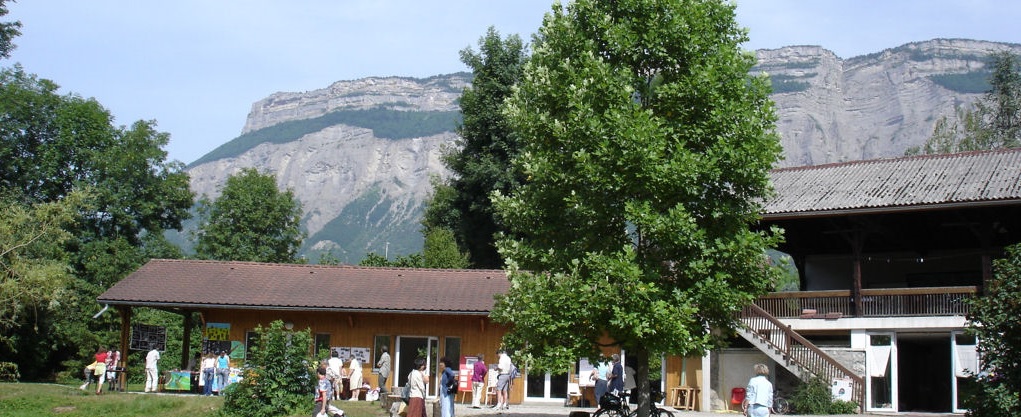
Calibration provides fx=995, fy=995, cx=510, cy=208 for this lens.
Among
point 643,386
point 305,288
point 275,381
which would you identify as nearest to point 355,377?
point 305,288

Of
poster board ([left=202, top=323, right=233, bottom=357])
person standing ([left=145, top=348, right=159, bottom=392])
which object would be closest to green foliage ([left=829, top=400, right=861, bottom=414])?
poster board ([left=202, top=323, right=233, bottom=357])

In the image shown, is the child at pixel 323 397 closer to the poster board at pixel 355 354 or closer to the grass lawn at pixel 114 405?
the grass lawn at pixel 114 405

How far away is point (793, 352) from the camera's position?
24328 mm

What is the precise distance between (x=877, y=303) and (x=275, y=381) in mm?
15465

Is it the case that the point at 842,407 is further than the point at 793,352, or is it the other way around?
the point at 793,352

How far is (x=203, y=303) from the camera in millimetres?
25625

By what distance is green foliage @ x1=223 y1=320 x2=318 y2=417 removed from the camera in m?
18.5

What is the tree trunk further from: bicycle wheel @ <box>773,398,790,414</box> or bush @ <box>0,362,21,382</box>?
bush @ <box>0,362,21,382</box>

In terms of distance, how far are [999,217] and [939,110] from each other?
157 metres

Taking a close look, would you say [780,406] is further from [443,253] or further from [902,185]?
[443,253]

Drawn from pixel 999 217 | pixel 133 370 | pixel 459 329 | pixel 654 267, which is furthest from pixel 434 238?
pixel 654 267

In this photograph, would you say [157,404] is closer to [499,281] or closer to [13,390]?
[13,390]

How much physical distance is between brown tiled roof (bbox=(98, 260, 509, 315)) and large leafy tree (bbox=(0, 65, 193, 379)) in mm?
16196

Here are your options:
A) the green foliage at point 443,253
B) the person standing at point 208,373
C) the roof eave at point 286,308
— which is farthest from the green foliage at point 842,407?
the green foliage at point 443,253
